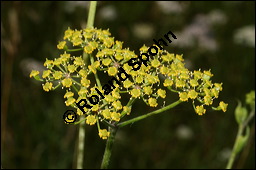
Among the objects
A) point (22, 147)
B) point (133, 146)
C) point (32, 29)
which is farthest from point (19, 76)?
point (133, 146)

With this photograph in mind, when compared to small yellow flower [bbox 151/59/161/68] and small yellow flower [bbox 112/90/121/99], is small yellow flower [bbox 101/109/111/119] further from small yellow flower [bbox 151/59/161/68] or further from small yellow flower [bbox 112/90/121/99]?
small yellow flower [bbox 151/59/161/68]

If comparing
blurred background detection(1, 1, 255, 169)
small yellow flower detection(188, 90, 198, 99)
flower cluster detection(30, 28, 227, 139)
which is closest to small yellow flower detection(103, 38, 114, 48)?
flower cluster detection(30, 28, 227, 139)

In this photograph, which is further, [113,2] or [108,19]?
[113,2]

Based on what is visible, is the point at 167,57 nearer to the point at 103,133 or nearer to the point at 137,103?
the point at 103,133

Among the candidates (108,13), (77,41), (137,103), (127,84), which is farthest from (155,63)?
(108,13)

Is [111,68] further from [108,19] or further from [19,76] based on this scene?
[108,19]

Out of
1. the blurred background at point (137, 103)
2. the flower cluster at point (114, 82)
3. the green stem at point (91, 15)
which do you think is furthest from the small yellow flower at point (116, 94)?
the blurred background at point (137, 103)

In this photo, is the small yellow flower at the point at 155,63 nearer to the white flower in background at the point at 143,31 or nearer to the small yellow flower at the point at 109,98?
the small yellow flower at the point at 109,98
